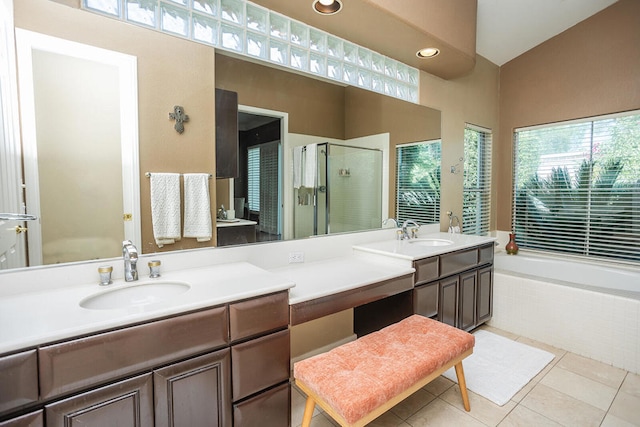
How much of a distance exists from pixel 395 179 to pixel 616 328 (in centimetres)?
197

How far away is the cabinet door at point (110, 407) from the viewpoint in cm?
99

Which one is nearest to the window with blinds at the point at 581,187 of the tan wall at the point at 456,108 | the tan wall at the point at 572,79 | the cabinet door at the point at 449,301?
the tan wall at the point at 572,79

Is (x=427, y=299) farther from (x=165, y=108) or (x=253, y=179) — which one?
(x=165, y=108)

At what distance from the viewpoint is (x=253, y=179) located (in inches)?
76.6

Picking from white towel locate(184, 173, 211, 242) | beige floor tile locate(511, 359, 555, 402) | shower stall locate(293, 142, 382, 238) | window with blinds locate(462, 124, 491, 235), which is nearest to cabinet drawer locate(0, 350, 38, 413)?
white towel locate(184, 173, 211, 242)

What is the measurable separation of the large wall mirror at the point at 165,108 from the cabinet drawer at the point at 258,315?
637mm

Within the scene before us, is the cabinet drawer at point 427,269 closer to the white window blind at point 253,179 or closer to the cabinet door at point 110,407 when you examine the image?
the white window blind at point 253,179

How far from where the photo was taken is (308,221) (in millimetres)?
2234

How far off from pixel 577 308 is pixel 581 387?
684 mm

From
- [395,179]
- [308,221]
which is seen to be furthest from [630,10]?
[308,221]

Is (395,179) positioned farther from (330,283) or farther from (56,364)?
(56,364)

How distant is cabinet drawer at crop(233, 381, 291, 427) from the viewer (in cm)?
136

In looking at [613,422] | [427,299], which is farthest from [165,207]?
[613,422]

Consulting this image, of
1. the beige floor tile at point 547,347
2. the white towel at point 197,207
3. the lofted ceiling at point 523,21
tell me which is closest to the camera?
the white towel at point 197,207
